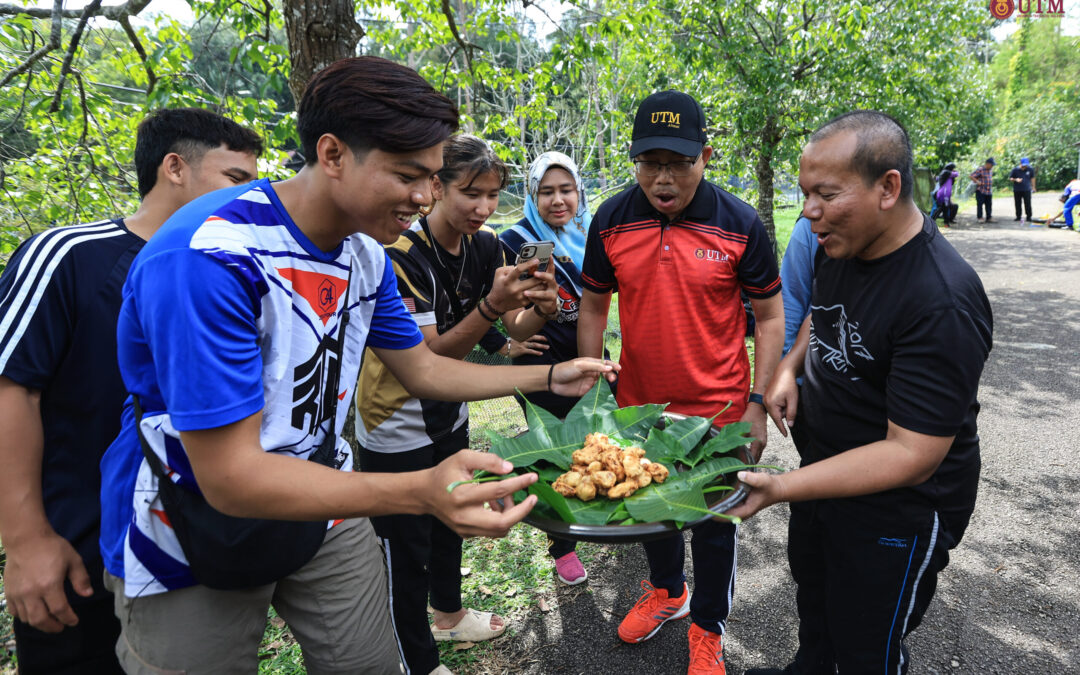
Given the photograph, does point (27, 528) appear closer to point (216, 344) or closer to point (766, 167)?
point (216, 344)

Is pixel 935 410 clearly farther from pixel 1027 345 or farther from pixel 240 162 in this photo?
pixel 1027 345

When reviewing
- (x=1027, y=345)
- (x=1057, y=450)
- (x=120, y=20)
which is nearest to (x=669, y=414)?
(x=120, y=20)

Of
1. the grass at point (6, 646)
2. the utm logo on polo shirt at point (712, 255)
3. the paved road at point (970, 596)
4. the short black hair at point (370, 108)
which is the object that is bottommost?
the paved road at point (970, 596)

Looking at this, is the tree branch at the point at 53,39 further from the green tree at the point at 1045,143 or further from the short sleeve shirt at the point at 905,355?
the green tree at the point at 1045,143

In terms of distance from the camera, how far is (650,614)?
3305 millimetres

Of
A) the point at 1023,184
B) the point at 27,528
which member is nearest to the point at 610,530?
the point at 27,528

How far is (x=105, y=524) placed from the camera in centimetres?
189

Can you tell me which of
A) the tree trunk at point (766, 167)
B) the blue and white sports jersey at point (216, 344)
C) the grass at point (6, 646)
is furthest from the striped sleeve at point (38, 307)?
the tree trunk at point (766, 167)

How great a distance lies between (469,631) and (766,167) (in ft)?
28.3

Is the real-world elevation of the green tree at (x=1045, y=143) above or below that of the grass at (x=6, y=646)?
above

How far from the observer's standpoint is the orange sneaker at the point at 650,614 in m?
3.27

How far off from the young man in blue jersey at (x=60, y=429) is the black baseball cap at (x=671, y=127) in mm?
2104

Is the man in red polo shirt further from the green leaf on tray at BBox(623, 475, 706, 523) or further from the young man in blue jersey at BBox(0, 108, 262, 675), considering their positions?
the young man in blue jersey at BBox(0, 108, 262, 675)

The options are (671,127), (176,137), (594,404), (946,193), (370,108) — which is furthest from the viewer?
(946,193)
